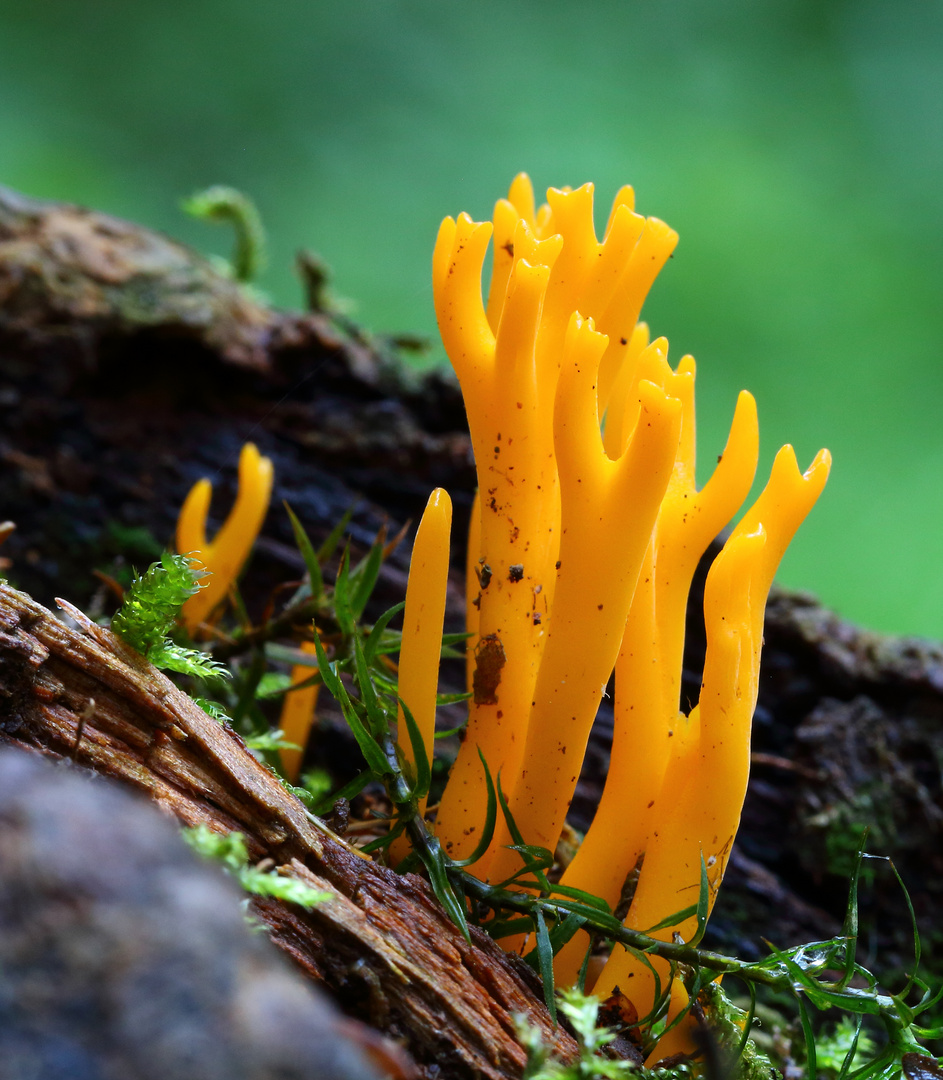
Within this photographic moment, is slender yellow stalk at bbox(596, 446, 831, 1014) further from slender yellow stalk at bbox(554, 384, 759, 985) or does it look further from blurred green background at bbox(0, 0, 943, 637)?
blurred green background at bbox(0, 0, 943, 637)

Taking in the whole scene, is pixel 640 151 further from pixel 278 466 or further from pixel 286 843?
pixel 286 843

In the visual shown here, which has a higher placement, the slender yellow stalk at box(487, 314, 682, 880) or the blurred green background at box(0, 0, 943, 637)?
the blurred green background at box(0, 0, 943, 637)

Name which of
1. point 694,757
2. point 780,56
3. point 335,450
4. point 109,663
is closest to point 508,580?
point 694,757

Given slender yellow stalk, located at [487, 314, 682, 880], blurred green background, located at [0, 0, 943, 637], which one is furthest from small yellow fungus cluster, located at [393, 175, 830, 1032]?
blurred green background, located at [0, 0, 943, 637]

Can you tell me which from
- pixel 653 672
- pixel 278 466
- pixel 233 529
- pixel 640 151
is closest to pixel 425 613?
pixel 653 672

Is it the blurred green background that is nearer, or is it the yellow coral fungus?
the yellow coral fungus

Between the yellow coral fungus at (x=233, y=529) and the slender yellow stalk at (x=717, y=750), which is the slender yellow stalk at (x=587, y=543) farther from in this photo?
the yellow coral fungus at (x=233, y=529)

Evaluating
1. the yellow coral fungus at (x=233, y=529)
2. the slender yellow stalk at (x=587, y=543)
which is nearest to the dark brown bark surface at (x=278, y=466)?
the yellow coral fungus at (x=233, y=529)

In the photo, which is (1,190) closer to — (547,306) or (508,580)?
(547,306)
